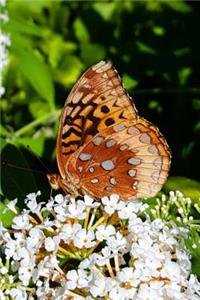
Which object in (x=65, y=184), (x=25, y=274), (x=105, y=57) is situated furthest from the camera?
(x=105, y=57)

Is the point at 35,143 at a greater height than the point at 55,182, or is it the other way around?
the point at 55,182

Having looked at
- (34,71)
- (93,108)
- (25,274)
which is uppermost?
(93,108)

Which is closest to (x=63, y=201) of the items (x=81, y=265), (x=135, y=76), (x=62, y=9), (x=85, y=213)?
(x=85, y=213)

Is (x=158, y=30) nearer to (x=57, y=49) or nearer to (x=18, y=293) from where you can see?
(x=57, y=49)

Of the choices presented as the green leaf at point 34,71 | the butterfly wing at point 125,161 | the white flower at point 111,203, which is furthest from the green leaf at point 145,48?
the white flower at point 111,203

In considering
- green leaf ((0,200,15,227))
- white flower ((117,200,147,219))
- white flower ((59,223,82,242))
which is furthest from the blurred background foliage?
white flower ((59,223,82,242))

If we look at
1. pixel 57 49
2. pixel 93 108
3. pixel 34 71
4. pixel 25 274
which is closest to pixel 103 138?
pixel 93 108
